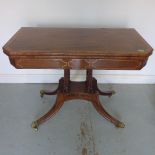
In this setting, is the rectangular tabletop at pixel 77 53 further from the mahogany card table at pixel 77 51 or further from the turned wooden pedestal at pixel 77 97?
the turned wooden pedestal at pixel 77 97

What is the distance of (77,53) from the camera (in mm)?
1384

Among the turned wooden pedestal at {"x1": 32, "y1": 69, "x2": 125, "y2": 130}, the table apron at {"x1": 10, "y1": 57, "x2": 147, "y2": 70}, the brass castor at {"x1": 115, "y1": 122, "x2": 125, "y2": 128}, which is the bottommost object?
the brass castor at {"x1": 115, "y1": 122, "x2": 125, "y2": 128}

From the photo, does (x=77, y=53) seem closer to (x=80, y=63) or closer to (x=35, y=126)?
(x=80, y=63)

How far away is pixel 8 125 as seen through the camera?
1.80 meters

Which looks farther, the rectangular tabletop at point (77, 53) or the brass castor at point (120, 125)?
the brass castor at point (120, 125)

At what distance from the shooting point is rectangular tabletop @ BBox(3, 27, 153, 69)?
1385mm

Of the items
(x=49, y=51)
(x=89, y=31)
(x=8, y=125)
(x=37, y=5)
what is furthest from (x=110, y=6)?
(x=8, y=125)

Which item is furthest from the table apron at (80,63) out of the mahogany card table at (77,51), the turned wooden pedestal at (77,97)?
the turned wooden pedestal at (77,97)

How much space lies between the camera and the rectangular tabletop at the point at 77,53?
1.38 metres

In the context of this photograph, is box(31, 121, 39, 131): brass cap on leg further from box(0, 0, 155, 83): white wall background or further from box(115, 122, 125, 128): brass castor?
box(0, 0, 155, 83): white wall background

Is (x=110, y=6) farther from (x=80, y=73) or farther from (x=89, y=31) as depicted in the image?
(x=80, y=73)

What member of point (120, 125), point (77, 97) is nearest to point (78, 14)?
point (77, 97)

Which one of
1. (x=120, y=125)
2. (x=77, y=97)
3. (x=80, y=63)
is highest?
(x=80, y=63)

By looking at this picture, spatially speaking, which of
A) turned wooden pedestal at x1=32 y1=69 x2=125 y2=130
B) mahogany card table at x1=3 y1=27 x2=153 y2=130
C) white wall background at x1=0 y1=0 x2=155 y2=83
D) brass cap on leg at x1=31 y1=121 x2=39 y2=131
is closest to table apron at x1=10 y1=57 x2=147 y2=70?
mahogany card table at x1=3 y1=27 x2=153 y2=130
